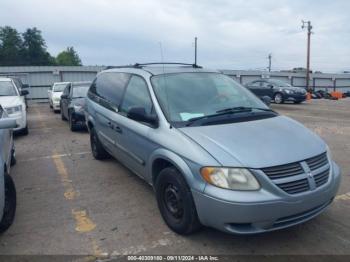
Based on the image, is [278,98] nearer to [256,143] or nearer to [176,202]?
[256,143]

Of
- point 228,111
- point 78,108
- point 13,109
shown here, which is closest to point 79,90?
point 78,108

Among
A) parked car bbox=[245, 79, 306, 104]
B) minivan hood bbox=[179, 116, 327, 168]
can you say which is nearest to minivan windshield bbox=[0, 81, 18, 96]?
minivan hood bbox=[179, 116, 327, 168]

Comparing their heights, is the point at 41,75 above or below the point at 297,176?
above

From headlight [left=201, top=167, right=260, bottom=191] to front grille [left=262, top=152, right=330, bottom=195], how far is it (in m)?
0.15

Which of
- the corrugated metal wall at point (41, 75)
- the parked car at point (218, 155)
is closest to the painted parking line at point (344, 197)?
the parked car at point (218, 155)

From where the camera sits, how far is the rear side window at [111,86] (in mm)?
4980

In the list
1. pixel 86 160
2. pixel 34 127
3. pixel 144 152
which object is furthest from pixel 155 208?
pixel 34 127

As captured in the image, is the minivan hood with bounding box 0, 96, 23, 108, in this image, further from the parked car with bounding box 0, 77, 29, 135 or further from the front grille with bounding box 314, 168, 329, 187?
the front grille with bounding box 314, 168, 329, 187

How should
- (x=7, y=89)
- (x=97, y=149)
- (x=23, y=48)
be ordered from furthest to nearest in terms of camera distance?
(x=23, y=48)
(x=7, y=89)
(x=97, y=149)

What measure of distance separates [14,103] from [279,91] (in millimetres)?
15503

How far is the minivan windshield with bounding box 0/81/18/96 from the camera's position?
955 centimetres

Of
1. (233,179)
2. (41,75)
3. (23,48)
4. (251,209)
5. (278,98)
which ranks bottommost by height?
(278,98)

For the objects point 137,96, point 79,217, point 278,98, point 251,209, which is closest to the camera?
point 251,209

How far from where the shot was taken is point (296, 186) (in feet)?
9.89
